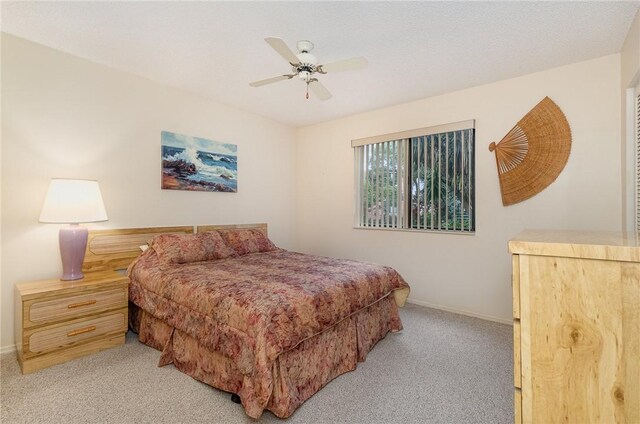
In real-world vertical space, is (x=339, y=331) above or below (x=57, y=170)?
below

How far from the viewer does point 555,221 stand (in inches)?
110

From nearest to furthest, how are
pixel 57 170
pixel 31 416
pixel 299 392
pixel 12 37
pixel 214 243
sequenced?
pixel 31 416 → pixel 299 392 → pixel 12 37 → pixel 57 170 → pixel 214 243

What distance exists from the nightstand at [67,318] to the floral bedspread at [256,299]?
21 centimetres

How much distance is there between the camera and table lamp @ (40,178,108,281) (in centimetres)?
228

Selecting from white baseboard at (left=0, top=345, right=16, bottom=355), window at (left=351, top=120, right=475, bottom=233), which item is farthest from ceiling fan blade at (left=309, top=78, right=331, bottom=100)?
white baseboard at (left=0, top=345, right=16, bottom=355)

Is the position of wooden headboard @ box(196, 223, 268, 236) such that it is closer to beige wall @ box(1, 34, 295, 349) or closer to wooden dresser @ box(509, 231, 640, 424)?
beige wall @ box(1, 34, 295, 349)

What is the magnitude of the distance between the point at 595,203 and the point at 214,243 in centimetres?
360

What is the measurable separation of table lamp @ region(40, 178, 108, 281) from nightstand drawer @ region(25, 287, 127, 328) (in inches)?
10.9

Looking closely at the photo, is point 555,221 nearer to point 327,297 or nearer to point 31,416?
point 327,297

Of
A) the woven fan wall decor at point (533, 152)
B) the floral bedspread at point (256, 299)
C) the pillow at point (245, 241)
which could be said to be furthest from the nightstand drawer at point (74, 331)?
the woven fan wall decor at point (533, 152)

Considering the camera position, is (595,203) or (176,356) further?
(595,203)

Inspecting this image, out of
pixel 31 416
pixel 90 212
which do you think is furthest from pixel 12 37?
pixel 31 416

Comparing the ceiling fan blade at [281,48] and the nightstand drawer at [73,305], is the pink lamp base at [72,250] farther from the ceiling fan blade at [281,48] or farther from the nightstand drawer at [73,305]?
the ceiling fan blade at [281,48]

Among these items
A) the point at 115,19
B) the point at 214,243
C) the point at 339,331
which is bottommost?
the point at 339,331
